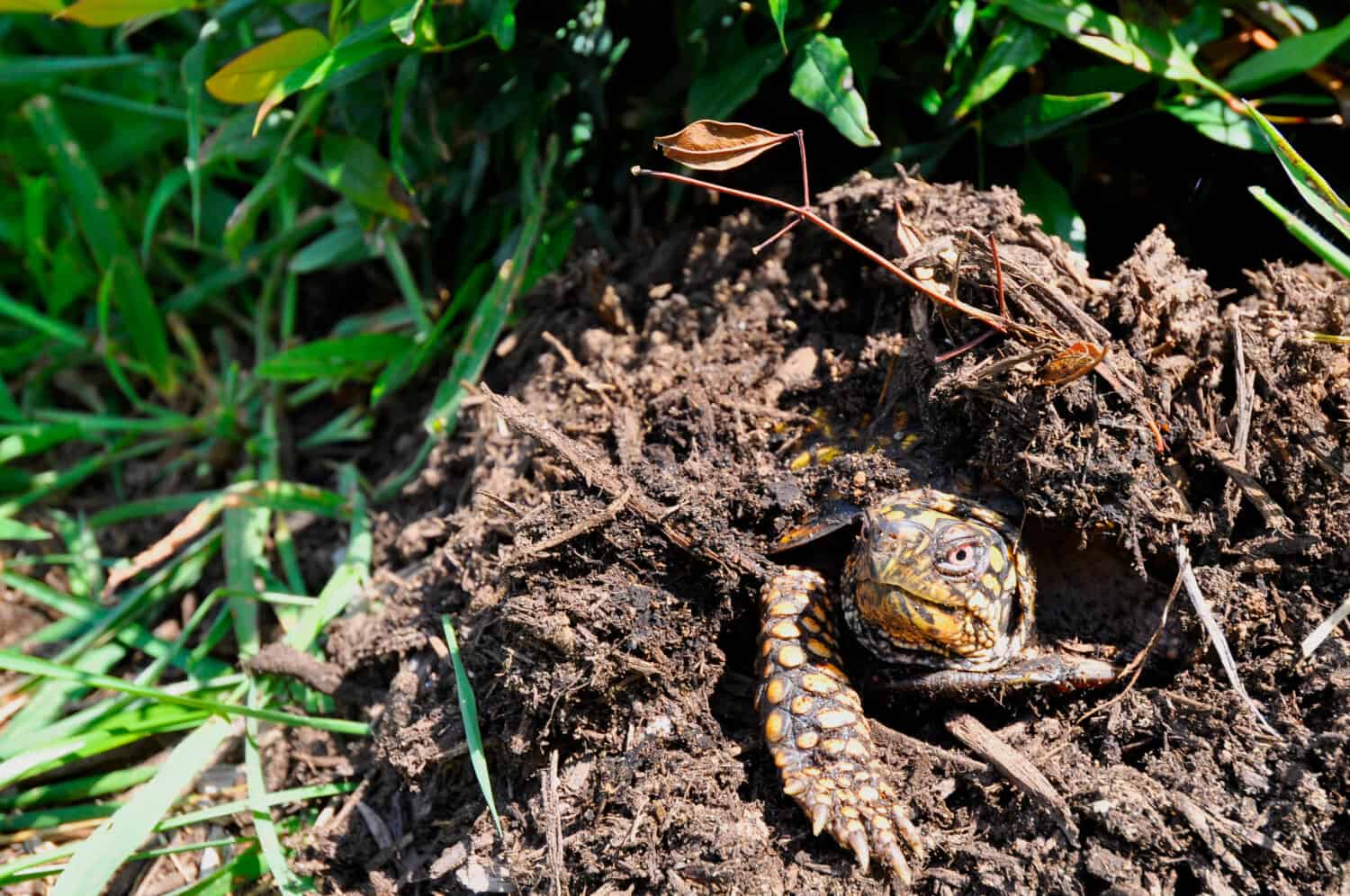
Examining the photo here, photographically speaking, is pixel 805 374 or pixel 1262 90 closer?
pixel 805 374

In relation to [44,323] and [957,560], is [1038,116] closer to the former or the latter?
[957,560]

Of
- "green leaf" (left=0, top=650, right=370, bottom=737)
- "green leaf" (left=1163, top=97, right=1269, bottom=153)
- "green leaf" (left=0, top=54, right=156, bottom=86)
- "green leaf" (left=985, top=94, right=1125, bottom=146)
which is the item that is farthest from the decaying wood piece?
"green leaf" (left=0, top=54, right=156, bottom=86)

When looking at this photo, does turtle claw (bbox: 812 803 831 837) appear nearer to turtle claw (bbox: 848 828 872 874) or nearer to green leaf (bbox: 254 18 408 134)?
turtle claw (bbox: 848 828 872 874)

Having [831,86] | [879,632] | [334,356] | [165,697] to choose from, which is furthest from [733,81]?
[165,697]

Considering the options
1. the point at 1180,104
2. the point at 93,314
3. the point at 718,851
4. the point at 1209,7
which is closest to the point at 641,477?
the point at 718,851

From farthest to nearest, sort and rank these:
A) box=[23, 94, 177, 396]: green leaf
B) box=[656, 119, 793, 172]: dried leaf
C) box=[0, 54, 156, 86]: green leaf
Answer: box=[23, 94, 177, 396]: green leaf → box=[0, 54, 156, 86]: green leaf → box=[656, 119, 793, 172]: dried leaf

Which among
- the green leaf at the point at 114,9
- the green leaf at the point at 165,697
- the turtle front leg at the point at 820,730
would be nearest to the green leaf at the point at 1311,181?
the turtle front leg at the point at 820,730

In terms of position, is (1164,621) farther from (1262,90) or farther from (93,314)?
(93,314)
